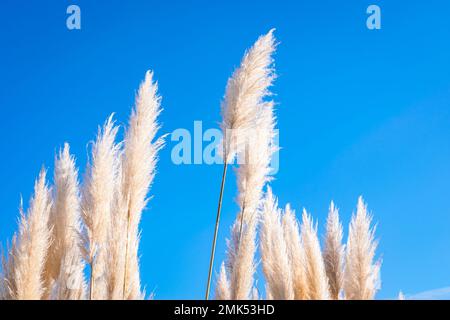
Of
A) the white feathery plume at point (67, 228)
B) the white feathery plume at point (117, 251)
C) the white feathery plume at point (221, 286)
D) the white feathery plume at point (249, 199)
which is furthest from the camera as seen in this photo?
the white feathery plume at point (221, 286)

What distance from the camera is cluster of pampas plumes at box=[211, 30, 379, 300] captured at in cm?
315

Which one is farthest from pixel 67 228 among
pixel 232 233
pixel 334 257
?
pixel 334 257

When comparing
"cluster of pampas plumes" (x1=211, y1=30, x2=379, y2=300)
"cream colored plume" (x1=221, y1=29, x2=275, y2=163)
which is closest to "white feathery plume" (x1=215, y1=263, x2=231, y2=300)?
"cluster of pampas plumes" (x1=211, y1=30, x2=379, y2=300)

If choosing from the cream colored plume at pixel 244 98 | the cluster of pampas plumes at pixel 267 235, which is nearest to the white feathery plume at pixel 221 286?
the cluster of pampas plumes at pixel 267 235

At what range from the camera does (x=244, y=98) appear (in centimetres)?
338

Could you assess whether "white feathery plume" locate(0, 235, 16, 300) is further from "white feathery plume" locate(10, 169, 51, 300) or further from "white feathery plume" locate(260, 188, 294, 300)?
"white feathery plume" locate(260, 188, 294, 300)

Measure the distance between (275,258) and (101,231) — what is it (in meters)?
1.05

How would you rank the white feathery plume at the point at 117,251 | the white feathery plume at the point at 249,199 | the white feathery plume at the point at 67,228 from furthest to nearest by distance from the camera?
the white feathery plume at the point at 67,228
the white feathery plume at the point at 249,199
the white feathery plume at the point at 117,251

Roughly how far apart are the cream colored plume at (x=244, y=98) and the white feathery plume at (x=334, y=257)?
82 cm

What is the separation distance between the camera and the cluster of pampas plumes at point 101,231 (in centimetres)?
307

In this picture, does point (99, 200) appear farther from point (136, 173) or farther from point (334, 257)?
point (334, 257)

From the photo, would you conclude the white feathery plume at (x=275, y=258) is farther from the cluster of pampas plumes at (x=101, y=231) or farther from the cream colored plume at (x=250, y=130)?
the cluster of pampas plumes at (x=101, y=231)
